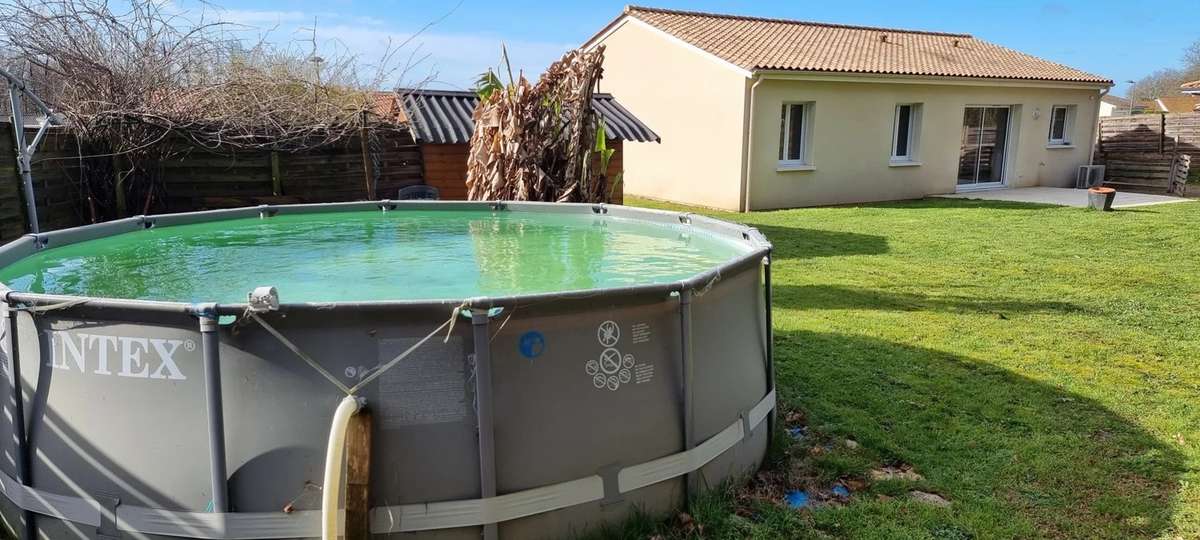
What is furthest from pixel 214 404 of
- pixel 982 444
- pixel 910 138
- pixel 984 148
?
pixel 984 148

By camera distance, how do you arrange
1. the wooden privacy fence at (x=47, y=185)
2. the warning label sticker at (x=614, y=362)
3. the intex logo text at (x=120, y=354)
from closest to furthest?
the intex logo text at (x=120, y=354)
the warning label sticker at (x=614, y=362)
the wooden privacy fence at (x=47, y=185)

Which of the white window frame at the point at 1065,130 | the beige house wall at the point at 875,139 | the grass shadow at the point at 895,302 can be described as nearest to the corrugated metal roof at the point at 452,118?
the beige house wall at the point at 875,139

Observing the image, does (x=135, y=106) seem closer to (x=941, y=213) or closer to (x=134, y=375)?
(x=134, y=375)

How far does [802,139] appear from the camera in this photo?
17500mm

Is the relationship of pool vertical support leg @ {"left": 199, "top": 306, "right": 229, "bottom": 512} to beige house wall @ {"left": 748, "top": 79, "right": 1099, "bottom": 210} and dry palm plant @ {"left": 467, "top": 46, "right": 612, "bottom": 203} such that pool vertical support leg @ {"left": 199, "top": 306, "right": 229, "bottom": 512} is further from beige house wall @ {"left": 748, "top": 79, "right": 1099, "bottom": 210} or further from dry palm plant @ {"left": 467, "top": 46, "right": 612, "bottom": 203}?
beige house wall @ {"left": 748, "top": 79, "right": 1099, "bottom": 210}

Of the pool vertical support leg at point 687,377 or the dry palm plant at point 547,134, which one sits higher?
the dry palm plant at point 547,134

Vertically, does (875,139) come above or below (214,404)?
above

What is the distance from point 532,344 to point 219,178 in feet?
29.7

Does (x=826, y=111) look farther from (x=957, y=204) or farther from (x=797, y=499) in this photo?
(x=797, y=499)

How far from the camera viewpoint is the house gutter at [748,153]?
1612 centimetres

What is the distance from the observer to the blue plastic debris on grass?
3623mm

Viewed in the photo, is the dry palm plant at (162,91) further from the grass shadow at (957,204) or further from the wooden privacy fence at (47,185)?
the grass shadow at (957,204)

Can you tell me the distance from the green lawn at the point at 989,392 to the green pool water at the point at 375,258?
1.41m

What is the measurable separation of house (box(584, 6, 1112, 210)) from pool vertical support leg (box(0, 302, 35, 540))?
14.6 metres
